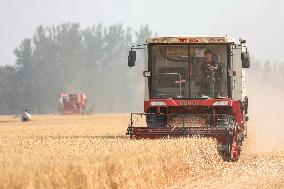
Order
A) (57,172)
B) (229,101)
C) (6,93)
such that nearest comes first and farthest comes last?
(57,172), (229,101), (6,93)

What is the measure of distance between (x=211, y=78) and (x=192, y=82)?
480 millimetres

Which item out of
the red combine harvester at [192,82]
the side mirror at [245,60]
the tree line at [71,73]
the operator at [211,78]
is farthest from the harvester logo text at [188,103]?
the tree line at [71,73]

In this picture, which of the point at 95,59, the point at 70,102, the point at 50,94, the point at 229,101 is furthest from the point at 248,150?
the point at 95,59

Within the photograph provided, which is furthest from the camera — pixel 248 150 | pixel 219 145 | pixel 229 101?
pixel 248 150

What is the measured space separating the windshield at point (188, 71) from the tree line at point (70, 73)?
318ft

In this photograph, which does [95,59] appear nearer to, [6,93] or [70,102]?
[6,93]

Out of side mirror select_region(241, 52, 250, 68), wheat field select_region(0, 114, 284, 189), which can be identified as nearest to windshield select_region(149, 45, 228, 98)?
side mirror select_region(241, 52, 250, 68)

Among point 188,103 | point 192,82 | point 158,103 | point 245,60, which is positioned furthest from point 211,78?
point 158,103

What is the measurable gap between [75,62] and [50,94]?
10081 mm

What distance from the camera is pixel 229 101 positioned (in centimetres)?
2006

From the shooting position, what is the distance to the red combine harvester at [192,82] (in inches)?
792

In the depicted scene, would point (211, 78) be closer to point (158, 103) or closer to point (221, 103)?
point (221, 103)

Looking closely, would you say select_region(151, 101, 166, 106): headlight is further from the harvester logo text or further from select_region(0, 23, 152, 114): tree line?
select_region(0, 23, 152, 114): tree line

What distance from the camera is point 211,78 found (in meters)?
20.3
